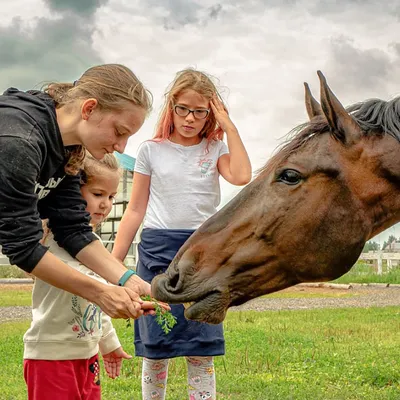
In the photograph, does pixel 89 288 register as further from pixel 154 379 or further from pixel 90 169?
pixel 154 379

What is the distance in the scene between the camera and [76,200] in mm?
3334

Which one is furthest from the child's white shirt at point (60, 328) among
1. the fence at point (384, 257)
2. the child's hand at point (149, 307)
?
the fence at point (384, 257)

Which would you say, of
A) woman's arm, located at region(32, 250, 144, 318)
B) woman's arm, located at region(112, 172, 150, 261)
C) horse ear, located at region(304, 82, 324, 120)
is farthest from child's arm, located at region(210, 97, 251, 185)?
woman's arm, located at region(32, 250, 144, 318)

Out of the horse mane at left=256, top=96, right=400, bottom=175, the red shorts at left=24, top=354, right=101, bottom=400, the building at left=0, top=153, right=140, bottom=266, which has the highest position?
the building at left=0, top=153, right=140, bottom=266

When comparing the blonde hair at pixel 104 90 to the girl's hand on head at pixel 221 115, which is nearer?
the blonde hair at pixel 104 90

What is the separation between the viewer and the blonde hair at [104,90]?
286 cm

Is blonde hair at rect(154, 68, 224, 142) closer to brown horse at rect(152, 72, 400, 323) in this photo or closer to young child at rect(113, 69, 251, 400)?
young child at rect(113, 69, 251, 400)

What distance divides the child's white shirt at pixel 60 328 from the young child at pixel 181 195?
Answer: 552mm

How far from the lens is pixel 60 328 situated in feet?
10.4

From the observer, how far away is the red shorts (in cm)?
308

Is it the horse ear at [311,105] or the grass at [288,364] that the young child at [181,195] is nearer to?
the horse ear at [311,105]

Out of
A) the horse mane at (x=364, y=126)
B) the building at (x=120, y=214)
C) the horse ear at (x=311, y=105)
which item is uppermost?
the building at (x=120, y=214)

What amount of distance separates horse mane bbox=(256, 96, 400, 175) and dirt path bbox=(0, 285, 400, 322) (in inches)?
295

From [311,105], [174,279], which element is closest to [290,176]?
[311,105]
